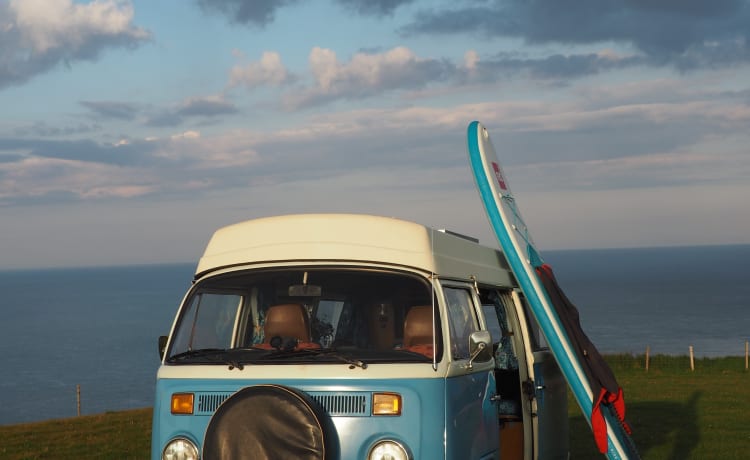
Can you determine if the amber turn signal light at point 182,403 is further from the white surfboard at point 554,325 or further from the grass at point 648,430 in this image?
the grass at point 648,430

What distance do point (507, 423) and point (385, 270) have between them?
3.38 m

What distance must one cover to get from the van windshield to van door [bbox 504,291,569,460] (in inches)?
107

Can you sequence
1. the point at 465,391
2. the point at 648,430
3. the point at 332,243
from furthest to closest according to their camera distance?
the point at 648,430, the point at 332,243, the point at 465,391

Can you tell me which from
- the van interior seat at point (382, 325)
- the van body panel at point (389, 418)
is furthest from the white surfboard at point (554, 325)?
the van body panel at point (389, 418)

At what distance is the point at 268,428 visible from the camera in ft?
21.8

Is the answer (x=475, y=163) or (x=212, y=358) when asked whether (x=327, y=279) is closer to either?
(x=212, y=358)

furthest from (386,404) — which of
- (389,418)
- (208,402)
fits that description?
(208,402)

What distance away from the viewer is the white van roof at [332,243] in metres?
7.68

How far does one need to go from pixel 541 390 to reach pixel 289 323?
3490 millimetres

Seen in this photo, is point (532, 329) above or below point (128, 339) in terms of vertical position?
above

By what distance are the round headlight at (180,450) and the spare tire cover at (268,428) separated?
391 mm

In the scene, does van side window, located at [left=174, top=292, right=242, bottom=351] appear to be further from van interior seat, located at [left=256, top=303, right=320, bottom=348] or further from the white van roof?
van interior seat, located at [left=256, top=303, right=320, bottom=348]

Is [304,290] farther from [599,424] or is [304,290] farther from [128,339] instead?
[128,339]

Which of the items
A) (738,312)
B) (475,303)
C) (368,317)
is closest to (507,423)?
(475,303)
